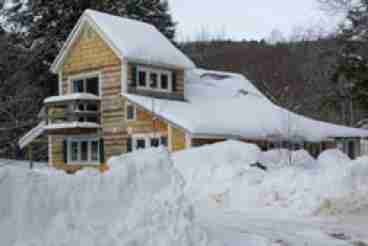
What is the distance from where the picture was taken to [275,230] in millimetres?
10492

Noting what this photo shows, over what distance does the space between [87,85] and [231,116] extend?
23.2ft

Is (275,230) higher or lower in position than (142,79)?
lower

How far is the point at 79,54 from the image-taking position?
88.5 feet

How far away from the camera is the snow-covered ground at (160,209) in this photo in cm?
696

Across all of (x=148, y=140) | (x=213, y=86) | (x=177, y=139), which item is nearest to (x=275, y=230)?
(x=177, y=139)

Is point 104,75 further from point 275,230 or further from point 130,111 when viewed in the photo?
point 275,230

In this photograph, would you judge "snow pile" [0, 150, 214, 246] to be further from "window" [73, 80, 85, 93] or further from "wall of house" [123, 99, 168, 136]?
"window" [73, 80, 85, 93]

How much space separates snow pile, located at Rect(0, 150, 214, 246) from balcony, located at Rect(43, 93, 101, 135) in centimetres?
1671

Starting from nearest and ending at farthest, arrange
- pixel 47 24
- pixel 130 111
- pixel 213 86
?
pixel 130 111 < pixel 213 86 < pixel 47 24

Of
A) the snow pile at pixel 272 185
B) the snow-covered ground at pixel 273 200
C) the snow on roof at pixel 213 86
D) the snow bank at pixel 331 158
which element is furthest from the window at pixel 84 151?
the snow bank at pixel 331 158

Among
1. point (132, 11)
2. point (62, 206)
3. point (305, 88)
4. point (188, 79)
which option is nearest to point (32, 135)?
point (188, 79)

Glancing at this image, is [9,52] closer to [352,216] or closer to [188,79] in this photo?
[352,216]

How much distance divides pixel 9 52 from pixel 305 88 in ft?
108

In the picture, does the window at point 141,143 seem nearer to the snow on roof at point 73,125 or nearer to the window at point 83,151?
the snow on roof at point 73,125
